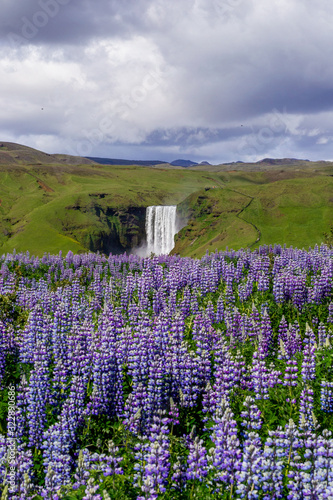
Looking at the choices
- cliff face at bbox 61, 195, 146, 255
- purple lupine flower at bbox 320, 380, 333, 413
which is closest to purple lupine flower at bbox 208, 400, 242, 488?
purple lupine flower at bbox 320, 380, 333, 413

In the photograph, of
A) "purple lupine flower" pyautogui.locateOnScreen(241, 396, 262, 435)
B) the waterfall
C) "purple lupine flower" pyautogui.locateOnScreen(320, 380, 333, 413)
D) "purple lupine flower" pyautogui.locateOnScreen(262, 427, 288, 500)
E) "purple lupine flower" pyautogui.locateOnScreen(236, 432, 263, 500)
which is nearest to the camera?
"purple lupine flower" pyautogui.locateOnScreen(236, 432, 263, 500)

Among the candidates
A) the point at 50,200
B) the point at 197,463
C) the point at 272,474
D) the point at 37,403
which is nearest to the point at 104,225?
the point at 50,200

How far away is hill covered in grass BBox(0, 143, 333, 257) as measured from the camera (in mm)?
53625

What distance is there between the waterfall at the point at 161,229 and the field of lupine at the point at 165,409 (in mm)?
74012

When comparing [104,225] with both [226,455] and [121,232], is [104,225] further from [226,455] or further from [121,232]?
[226,455]

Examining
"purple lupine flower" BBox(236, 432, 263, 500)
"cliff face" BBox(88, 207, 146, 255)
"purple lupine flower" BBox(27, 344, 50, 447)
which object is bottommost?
"purple lupine flower" BBox(27, 344, 50, 447)

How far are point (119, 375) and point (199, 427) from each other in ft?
5.99

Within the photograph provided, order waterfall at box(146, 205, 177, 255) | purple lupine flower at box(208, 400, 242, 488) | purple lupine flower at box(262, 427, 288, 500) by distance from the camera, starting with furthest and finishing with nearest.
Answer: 1. waterfall at box(146, 205, 177, 255)
2. purple lupine flower at box(208, 400, 242, 488)
3. purple lupine flower at box(262, 427, 288, 500)

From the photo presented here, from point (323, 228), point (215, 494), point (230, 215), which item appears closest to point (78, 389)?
point (215, 494)

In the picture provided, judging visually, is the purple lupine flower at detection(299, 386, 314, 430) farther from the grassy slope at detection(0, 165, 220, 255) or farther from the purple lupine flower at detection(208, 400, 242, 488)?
the grassy slope at detection(0, 165, 220, 255)

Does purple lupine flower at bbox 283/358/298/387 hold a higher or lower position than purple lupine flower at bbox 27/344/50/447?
higher

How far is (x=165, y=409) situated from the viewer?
753 centimetres

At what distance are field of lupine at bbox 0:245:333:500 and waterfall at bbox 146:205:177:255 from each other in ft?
243

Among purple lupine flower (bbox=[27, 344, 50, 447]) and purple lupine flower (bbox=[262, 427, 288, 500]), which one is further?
purple lupine flower (bbox=[27, 344, 50, 447])
